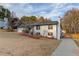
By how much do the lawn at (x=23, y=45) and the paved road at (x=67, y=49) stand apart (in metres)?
0.05

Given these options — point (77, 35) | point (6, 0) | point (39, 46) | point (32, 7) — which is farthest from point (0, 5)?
point (77, 35)

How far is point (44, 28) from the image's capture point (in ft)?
10.9

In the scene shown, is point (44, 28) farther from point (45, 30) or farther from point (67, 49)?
point (67, 49)

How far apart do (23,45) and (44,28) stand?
25 centimetres

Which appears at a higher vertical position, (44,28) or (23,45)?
(44,28)

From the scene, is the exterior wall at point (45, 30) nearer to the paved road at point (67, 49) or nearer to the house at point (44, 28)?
the house at point (44, 28)

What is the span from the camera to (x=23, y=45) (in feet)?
10.8

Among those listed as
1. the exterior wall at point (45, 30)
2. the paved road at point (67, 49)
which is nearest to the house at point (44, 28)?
the exterior wall at point (45, 30)

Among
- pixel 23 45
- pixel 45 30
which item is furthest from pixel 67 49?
pixel 23 45

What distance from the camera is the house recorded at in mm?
3297

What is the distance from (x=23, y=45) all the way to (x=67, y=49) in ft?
1.36

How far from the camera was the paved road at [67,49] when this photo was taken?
3.27 meters

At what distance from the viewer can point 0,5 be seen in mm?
3305

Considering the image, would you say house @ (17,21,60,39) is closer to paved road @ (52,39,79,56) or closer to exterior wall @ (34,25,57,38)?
exterior wall @ (34,25,57,38)
